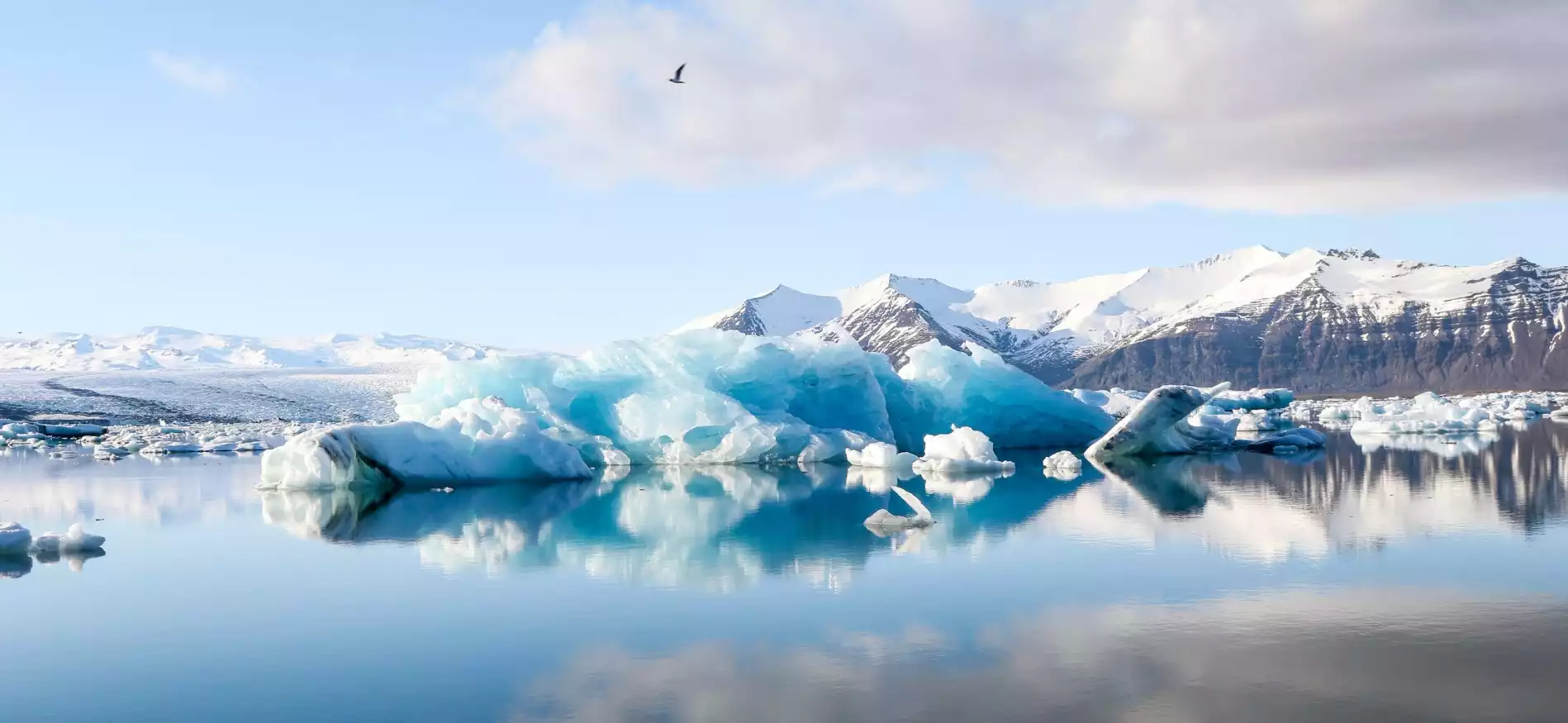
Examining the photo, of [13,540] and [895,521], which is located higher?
[895,521]

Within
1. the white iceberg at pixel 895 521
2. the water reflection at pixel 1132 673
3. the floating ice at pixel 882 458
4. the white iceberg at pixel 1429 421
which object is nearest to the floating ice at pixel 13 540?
the water reflection at pixel 1132 673

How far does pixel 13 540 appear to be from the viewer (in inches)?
602

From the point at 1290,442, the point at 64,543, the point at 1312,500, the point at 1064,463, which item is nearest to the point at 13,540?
the point at 64,543

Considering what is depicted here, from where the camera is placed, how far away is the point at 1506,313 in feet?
627

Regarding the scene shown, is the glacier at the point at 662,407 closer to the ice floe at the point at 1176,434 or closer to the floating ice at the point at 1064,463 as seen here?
the floating ice at the point at 1064,463

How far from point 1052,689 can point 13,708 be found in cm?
696

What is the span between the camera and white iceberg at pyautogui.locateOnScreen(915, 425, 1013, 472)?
28.8 meters

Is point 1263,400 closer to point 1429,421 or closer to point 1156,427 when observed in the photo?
Answer: point 1429,421

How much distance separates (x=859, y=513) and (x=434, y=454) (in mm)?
10805

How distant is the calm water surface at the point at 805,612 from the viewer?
8.14 m

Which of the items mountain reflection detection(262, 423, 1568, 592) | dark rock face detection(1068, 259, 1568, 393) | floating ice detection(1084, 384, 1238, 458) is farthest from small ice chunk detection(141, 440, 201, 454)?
dark rock face detection(1068, 259, 1568, 393)

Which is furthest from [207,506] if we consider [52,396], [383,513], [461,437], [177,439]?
[52,396]

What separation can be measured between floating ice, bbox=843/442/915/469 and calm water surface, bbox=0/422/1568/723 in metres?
7.52

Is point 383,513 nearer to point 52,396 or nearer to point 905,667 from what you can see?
point 905,667
